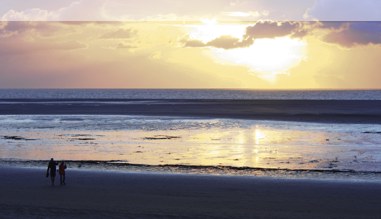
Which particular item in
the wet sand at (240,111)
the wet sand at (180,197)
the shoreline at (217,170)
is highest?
the wet sand at (240,111)

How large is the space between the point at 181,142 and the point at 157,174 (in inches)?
545

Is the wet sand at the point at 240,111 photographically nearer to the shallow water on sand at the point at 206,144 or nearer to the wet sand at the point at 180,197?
A: the shallow water on sand at the point at 206,144

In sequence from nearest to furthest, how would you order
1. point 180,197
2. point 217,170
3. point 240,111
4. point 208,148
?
1. point 180,197
2. point 217,170
3. point 208,148
4. point 240,111

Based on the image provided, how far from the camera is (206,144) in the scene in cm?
3869

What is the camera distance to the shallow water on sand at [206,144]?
30578 millimetres

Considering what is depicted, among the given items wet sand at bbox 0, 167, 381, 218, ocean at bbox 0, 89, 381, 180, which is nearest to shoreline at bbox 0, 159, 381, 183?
ocean at bbox 0, 89, 381, 180

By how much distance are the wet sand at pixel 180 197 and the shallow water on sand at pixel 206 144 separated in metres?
5.15

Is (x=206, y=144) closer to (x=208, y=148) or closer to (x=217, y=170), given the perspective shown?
(x=208, y=148)

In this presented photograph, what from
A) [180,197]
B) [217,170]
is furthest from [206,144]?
[180,197]

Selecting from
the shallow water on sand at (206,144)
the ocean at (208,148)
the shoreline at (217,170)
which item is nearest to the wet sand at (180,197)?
the shoreline at (217,170)

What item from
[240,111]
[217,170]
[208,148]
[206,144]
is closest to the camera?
[217,170]

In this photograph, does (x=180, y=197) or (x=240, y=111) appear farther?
(x=240, y=111)

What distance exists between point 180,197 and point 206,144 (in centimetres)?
1835

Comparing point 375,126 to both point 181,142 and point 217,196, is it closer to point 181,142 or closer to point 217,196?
point 181,142
